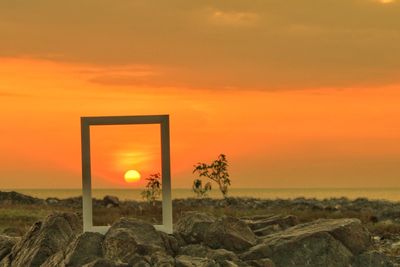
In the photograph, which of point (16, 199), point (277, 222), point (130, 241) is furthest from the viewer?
point (16, 199)

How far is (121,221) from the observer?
16.5 meters

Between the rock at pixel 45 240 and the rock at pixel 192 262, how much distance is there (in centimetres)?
314

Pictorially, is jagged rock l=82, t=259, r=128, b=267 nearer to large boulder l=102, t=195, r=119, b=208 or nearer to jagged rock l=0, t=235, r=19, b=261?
jagged rock l=0, t=235, r=19, b=261

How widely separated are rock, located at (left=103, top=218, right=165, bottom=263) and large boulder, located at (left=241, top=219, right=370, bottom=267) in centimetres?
199

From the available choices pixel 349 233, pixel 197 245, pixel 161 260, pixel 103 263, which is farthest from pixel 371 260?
pixel 103 263

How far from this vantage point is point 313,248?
15.8 meters

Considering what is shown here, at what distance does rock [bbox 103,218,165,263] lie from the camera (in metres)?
15.2

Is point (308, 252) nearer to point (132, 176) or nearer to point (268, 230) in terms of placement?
point (268, 230)

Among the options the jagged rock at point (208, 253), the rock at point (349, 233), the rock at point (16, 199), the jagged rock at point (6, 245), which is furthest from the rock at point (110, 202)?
the jagged rock at point (208, 253)

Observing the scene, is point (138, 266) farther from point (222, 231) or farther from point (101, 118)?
point (101, 118)

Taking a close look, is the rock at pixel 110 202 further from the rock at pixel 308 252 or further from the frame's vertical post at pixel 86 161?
the rock at pixel 308 252

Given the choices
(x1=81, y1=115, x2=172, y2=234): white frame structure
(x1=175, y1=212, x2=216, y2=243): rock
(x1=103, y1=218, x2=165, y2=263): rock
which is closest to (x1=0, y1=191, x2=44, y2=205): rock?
(x1=81, y1=115, x2=172, y2=234): white frame structure

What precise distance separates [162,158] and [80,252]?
267cm

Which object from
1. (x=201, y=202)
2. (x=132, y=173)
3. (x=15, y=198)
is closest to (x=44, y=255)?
(x=132, y=173)
